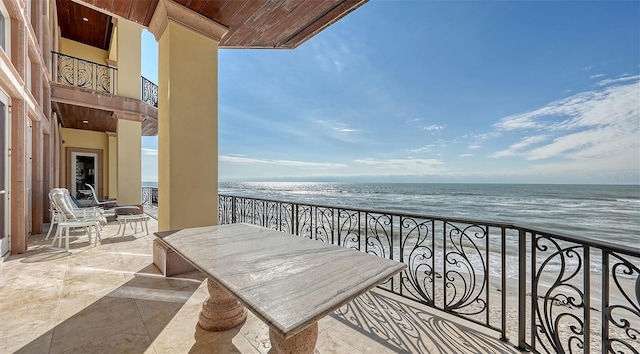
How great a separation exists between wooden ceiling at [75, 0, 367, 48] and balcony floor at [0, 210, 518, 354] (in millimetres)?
2899

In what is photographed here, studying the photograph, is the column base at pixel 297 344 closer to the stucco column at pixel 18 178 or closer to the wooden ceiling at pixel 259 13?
the wooden ceiling at pixel 259 13

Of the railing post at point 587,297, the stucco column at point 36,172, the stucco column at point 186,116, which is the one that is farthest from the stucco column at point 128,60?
the railing post at point 587,297

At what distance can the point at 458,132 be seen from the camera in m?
25.2

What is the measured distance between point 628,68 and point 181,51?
24665mm

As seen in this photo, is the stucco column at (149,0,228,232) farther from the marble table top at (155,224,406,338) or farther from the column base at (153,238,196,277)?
the marble table top at (155,224,406,338)

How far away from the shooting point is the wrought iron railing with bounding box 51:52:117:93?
6581 mm

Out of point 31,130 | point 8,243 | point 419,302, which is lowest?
point 419,302

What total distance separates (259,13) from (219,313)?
3010 millimetres

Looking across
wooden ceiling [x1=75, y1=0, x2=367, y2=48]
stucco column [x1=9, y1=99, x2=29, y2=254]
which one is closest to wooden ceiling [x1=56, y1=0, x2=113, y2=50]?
Answer: stucco column [x1=9, y1=99, x2=29, y2=254]

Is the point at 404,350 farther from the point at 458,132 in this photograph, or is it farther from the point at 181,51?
the point at 458,132

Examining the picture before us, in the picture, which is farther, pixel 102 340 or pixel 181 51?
pixel 181 51

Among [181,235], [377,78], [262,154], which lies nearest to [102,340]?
[181,235]

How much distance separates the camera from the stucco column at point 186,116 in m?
2.58

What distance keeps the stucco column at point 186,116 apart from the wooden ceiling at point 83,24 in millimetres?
5814
